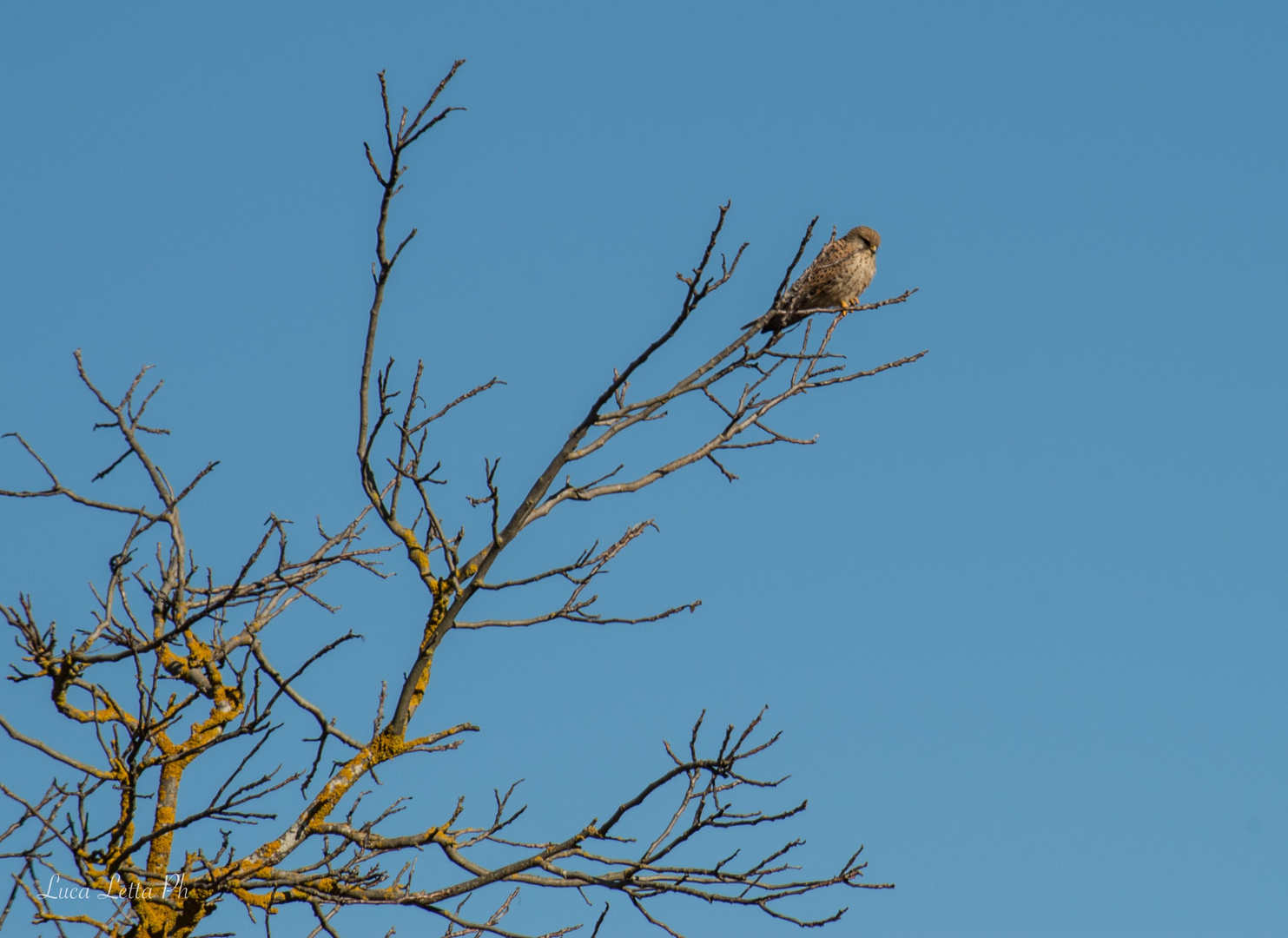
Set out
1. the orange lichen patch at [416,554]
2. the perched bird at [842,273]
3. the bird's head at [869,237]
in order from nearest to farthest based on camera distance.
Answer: the orange lichen patch at [416,554], the perched bird at [842,273], the bird's head at [869,237]

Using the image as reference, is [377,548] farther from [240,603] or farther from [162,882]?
[162,882]

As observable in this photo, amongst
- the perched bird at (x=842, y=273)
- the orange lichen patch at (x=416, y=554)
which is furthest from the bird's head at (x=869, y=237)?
the orange lichen patch at (x=416, y=554)

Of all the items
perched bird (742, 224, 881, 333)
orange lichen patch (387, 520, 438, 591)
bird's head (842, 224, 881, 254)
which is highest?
bird's head (842, 224, 881, 254)

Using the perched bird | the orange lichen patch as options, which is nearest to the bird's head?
the perched bird

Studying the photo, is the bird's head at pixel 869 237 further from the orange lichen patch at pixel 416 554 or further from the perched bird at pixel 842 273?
the orange lichen patch at pixel 416 554

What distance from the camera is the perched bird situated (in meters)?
8.16

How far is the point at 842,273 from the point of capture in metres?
8.32

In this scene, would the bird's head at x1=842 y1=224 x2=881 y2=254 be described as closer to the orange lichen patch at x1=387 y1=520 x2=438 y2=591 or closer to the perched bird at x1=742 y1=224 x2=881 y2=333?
the perched bird at x1=742 y1=224 x2=881 y2=333

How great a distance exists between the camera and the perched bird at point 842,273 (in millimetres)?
Answer: 8156

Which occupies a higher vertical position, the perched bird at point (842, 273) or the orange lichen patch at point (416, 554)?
the perched bird at point (842, 273)

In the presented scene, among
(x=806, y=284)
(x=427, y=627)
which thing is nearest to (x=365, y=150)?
(x=427, y=627)

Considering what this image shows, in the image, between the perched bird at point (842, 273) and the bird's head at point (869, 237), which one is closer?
the perched bird at point (842, 273)

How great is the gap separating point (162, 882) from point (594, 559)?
167 centimetres

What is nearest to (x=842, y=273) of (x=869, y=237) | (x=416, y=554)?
(x=869, y=237)
